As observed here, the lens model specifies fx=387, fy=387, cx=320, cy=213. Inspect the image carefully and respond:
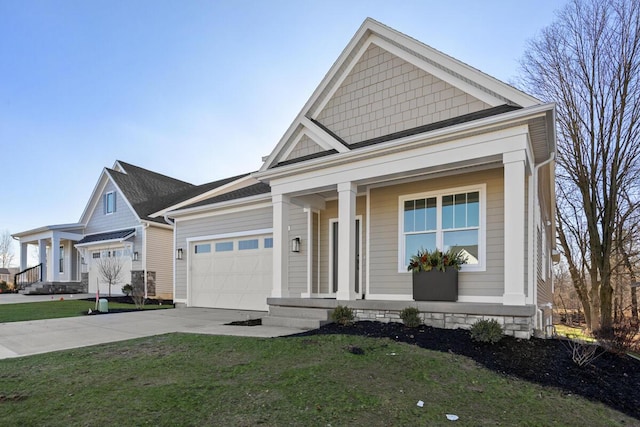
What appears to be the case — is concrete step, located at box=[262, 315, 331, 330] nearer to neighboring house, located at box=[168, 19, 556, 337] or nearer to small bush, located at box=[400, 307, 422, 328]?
neighboring house, located at box=[168, 19, 556, 337]

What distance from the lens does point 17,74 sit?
44.9 feet

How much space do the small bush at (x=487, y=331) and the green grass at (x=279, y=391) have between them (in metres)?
0.80

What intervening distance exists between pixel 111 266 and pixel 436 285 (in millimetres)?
16153

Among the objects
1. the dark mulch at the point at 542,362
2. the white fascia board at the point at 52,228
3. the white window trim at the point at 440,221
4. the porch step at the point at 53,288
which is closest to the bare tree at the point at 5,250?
the white fascia board at the point at 52,228

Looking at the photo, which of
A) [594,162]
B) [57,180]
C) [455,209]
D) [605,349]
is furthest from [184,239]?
[594,162]

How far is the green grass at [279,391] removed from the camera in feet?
11.0

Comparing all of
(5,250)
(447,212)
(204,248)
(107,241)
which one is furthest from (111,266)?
(5,250)

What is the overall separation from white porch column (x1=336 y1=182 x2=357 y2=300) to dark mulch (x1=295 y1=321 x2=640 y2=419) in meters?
1.08

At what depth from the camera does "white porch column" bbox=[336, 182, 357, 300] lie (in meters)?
7.75

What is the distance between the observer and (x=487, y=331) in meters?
5.66

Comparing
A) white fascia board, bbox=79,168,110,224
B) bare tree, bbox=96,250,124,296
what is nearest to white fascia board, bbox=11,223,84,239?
white fascia board, bbox=79,168,110,224

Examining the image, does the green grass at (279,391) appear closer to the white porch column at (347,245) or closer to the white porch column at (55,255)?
the white porch column at (347,245)

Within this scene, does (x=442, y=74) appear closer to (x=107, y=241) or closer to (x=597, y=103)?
(x=597, y=103)

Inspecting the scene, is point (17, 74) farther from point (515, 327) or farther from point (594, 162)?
point (594, 162)
